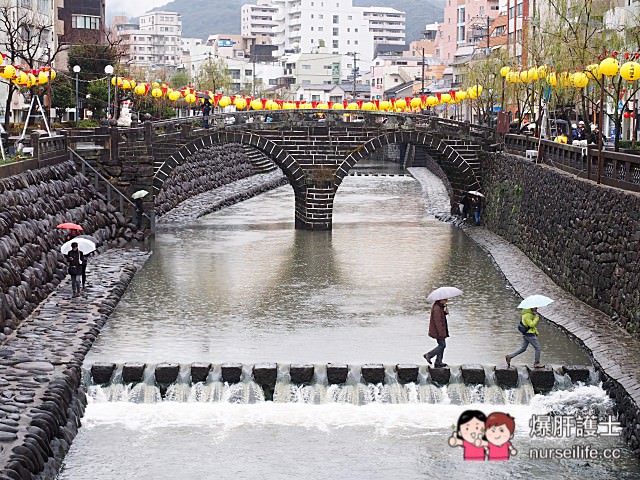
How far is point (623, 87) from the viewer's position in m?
43.0

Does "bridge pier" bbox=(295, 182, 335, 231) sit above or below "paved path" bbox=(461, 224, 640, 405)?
above

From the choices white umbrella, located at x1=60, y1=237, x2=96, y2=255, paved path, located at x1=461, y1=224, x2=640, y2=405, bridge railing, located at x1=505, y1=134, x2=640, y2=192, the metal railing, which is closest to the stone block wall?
paved path, located at x1=461, y1=224, x2=640, y2=405

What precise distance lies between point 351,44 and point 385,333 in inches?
5466

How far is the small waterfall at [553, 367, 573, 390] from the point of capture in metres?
21.6

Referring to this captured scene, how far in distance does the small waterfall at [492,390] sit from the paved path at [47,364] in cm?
767

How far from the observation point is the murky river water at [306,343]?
1850 centimetres

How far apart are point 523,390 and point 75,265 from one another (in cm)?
1227

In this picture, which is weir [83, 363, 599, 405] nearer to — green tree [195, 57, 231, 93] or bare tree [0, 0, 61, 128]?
bare tree [0, 0, 61, 128]

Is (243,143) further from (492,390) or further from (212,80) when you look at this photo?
(212,80)

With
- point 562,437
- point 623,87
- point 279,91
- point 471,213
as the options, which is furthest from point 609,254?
point 279,91

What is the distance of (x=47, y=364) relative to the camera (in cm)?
2142

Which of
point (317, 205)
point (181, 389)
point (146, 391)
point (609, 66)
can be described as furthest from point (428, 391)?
point (317, 205)

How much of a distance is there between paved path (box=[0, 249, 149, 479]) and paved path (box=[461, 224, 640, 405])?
989 cm

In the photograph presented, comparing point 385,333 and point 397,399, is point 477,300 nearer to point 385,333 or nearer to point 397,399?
point 385,333
